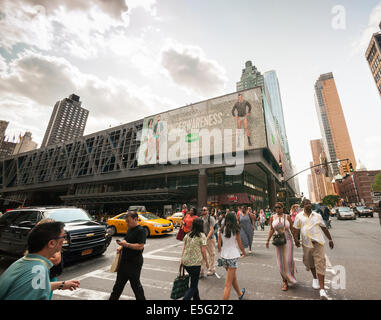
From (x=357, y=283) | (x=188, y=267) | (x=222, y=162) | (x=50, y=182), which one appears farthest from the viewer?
(x=50, y=182)

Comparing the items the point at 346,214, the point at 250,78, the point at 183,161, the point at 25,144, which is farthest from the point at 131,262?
the point at 25,144

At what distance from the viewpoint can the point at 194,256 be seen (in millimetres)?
3432

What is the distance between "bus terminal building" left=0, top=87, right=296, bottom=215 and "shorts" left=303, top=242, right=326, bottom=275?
1751cm

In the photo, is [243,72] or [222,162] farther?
[243,72]

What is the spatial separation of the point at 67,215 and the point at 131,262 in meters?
5.16

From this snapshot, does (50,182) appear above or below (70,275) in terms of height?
above

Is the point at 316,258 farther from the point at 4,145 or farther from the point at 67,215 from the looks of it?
the point at 4,145

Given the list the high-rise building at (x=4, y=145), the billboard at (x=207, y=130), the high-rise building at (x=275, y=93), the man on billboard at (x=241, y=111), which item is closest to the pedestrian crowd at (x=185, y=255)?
the billboard at (x=207, y=130)

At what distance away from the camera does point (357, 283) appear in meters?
4.25

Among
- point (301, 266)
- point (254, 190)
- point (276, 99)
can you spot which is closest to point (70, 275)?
point (301, 266)

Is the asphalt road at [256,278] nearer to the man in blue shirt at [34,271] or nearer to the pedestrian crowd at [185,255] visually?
the pedestrian crowd at [185,255]

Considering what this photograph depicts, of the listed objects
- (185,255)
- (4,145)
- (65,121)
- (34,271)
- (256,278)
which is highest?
(65,121)
